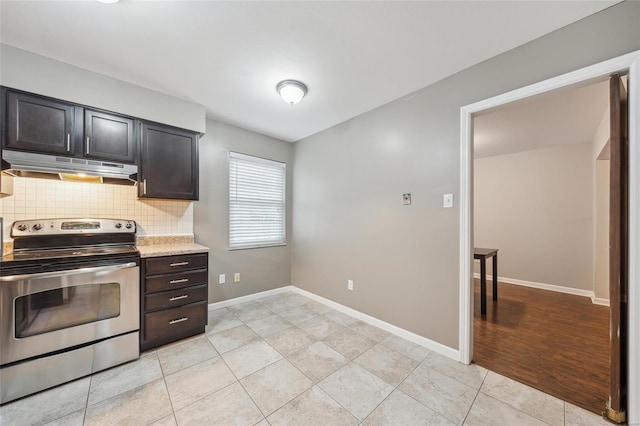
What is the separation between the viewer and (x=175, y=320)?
7.63ft

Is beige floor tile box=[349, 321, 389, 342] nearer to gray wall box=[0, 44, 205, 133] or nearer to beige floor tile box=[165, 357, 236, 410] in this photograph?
beige floor tile box=[165, 357, 236, 410]

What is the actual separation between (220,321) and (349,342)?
1551 mm

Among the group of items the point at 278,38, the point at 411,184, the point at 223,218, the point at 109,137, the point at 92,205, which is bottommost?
the point at 223,218

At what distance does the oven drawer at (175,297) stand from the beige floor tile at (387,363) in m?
1.67

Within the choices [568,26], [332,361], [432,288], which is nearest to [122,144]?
[332,361]

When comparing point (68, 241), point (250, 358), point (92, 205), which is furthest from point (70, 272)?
point (250, 358)

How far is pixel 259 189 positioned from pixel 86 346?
249 cm

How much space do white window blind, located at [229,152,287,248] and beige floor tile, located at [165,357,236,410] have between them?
1.68 metres

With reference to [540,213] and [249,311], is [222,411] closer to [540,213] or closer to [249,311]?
[249,311]

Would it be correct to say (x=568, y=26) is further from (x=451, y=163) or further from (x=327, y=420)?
(x=327, y=420)

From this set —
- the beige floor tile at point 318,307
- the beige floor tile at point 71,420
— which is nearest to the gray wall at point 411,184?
the beige floor tile at point 318,307

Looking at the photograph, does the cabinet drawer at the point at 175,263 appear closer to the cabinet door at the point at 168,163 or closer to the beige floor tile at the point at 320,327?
the cabinet door at the point at 168,163

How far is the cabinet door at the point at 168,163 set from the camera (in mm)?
2416

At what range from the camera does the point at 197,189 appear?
2.74 meters
